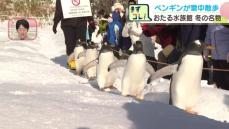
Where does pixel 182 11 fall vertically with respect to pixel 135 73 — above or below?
above

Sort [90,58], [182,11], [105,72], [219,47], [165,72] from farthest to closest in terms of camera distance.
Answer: [90,58] < [105,72] < [182,11] < [219,47] < [165,72]

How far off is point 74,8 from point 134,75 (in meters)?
3.81

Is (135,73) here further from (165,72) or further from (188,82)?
(188,82)

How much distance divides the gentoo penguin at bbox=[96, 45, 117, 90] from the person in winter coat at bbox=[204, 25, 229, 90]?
1.45 metres

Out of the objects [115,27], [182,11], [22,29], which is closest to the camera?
[182,11]

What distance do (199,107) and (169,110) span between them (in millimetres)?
1065

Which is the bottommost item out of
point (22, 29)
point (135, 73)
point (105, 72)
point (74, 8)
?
point (22, 29)

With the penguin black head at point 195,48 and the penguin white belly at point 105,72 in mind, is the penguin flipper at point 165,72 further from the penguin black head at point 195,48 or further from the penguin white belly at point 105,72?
the penguin white belly at point 105,72

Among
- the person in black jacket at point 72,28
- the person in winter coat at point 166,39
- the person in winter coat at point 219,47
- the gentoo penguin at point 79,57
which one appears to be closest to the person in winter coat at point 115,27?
the person in black jacket at point 72,28

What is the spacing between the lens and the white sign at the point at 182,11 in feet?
24.0

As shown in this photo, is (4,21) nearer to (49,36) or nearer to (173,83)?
(49,36)

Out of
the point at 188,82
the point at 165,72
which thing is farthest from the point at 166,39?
the point at 188,82

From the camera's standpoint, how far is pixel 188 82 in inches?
246

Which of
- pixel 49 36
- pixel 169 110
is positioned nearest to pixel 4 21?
pixel 49 36
